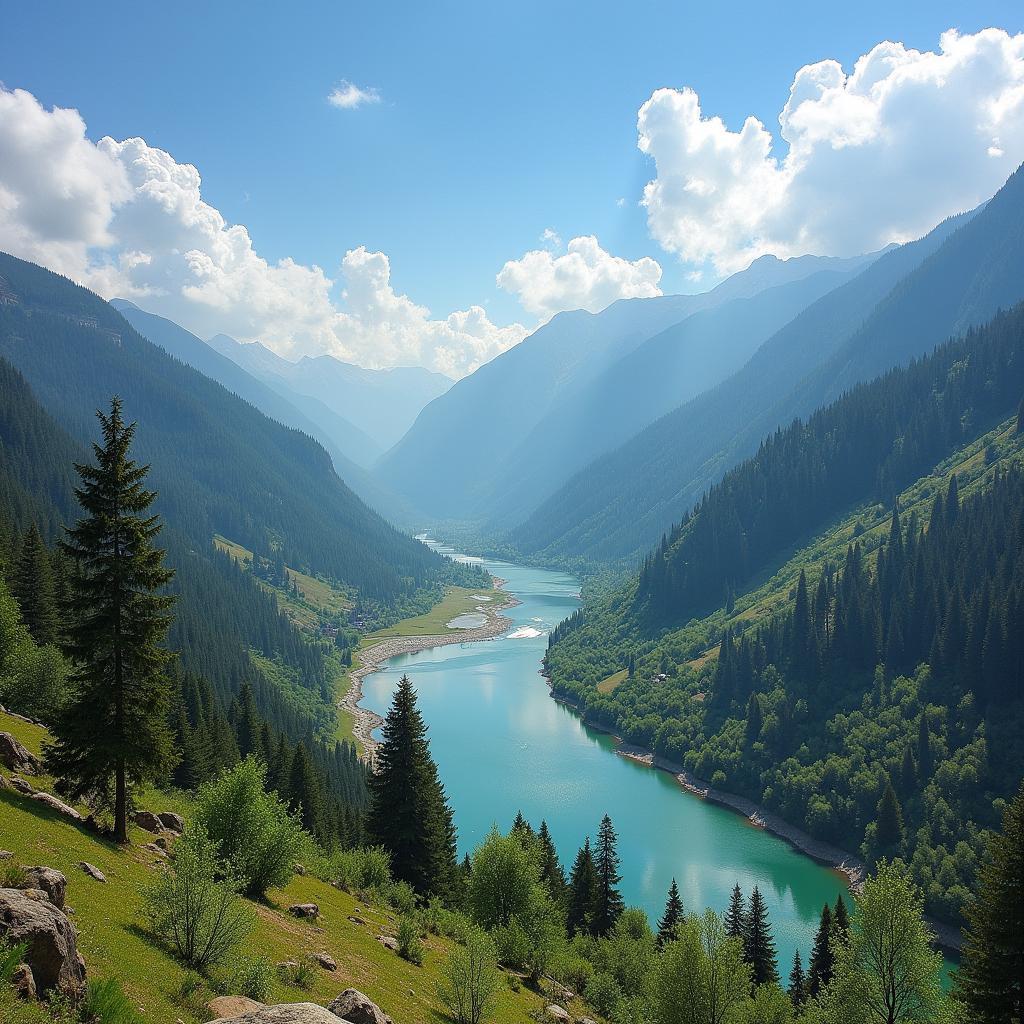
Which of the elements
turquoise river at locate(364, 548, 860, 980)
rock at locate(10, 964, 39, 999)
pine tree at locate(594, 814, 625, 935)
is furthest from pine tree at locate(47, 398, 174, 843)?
turquoise river at locate(364, 548, 860, 980)

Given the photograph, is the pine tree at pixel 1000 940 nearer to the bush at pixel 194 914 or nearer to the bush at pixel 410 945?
the bush at pixel 410 945

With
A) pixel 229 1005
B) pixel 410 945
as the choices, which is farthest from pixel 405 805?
pixel 229 1005

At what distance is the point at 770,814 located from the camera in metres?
83.6

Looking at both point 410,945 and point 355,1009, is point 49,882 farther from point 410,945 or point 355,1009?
point 410,945

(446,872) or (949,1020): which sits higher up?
(949,1020)

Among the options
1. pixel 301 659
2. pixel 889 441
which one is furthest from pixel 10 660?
pixel 889 441

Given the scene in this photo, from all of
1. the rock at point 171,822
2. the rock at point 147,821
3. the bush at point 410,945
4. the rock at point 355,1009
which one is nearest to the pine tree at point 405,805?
the bush at point 410,945

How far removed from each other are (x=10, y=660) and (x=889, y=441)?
165 meters

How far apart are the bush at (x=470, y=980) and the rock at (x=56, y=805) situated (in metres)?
12.9

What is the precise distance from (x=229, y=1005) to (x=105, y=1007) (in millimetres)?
3327

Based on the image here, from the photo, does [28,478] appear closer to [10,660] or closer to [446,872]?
[10,660]

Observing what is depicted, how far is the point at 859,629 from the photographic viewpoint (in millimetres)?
98750

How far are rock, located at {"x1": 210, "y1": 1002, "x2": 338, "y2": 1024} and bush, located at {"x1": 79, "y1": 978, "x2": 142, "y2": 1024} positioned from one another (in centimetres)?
212

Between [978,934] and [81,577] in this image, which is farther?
[978,934]
